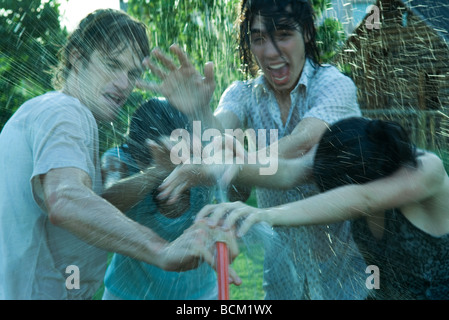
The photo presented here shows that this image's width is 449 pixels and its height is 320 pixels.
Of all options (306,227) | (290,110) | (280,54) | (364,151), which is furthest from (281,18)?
(306,227)

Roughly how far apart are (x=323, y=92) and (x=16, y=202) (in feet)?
1.75

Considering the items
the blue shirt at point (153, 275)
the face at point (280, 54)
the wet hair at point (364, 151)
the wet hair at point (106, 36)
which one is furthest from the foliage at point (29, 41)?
the wet hair at point (364, 151)

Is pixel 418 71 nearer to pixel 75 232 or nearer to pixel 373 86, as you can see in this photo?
pixel 373 86

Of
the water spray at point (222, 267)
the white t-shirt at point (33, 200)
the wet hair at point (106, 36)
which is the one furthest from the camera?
the wet hair at point (106, 36)

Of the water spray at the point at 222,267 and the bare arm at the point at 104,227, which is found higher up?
the bare arm at the point at 104,227

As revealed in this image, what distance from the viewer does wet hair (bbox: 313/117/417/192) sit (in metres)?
0.74

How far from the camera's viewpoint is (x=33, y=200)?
664 millimetres

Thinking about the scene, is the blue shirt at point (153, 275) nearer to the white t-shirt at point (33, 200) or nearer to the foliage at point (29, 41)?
the white t-shirt at point (33, 200)

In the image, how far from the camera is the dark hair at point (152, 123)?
829 mm

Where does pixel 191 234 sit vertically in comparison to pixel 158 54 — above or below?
below

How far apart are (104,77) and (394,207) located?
20.0 inches

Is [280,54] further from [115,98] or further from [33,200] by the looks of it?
[33,200]
